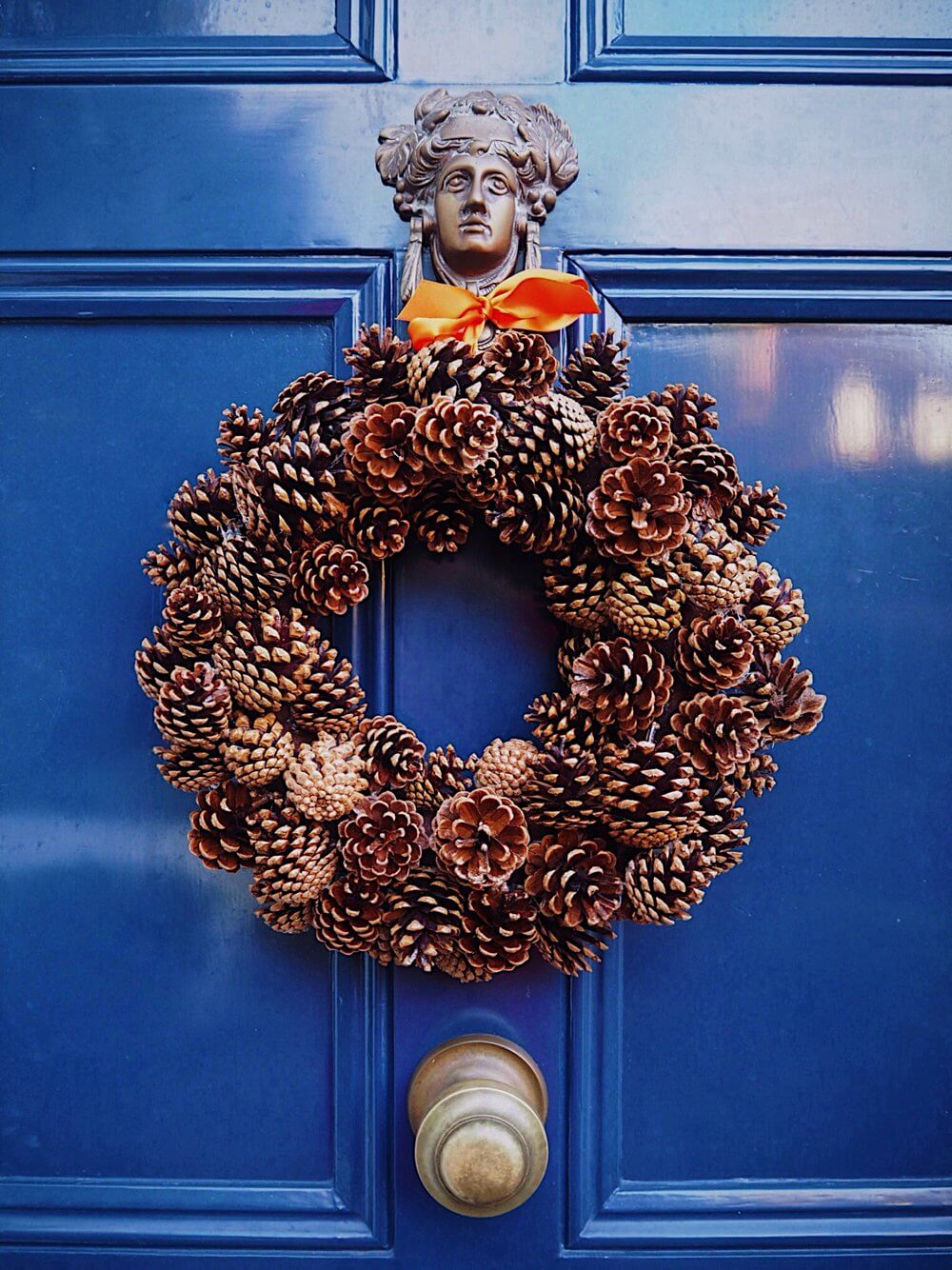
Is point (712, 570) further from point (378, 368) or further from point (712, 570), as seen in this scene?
point (378, 368)

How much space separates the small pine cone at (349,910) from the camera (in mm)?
594

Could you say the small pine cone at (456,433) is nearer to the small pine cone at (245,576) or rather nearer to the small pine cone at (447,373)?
the small pine cone at (447,373)

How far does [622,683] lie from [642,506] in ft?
0.36

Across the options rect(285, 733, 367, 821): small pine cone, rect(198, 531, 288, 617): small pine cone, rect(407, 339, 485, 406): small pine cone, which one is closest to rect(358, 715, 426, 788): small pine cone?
rect(285, 733, 367, 821): small pine cone

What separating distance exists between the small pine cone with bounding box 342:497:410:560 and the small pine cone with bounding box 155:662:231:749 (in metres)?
0.13

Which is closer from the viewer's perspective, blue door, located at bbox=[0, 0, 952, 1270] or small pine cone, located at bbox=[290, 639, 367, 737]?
small pine cone, located at bbox=[290, 639, 367, 737]

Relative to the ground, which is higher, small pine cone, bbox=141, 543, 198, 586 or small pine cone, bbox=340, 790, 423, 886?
small pine cone, bbox=141, 543, 198, 586

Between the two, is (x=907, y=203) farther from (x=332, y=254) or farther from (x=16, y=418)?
(x=16, y=418)

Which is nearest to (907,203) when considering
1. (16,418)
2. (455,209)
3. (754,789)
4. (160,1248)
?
(455,209)

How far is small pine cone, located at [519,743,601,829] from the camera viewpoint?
586mm

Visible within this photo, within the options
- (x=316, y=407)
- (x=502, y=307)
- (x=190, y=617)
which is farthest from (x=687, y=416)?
(x=190, y=617)

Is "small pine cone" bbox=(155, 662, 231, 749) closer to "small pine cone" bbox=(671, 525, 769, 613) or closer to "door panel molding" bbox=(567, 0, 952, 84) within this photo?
"small pine cone" bbox=(671, 525, 769, 613)

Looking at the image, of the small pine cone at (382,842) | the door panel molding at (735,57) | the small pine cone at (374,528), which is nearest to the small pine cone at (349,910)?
the small pine cone at (382,842)

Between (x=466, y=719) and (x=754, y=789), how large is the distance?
0.22 metres
